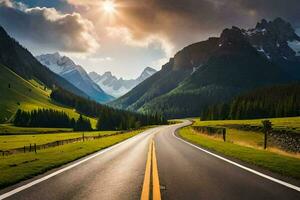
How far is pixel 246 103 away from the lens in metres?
141

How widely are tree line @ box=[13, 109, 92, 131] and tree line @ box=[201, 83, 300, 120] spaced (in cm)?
6293

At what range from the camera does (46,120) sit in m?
167

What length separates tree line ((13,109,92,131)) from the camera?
161375 millimetres

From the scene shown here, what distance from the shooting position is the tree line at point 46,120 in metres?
161

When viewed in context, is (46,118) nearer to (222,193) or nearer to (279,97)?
(279,97)

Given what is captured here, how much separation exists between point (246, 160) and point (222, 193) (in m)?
8.34

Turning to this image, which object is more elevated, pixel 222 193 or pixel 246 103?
pixel 246 103

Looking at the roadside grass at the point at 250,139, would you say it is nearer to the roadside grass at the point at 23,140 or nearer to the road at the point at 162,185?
the road at the point at 162,185

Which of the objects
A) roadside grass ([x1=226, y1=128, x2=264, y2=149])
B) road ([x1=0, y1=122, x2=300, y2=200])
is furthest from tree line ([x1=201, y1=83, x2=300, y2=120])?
road ([x1=0, y1=122, x2=300, y2=200])

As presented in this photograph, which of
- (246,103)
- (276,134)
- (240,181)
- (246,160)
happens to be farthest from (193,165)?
(246,103)

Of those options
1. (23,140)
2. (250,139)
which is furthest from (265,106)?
(23,140)

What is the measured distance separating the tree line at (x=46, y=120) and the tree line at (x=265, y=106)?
206ft

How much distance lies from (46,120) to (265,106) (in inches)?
3980

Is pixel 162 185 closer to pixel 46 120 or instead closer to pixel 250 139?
pixel 250 139
